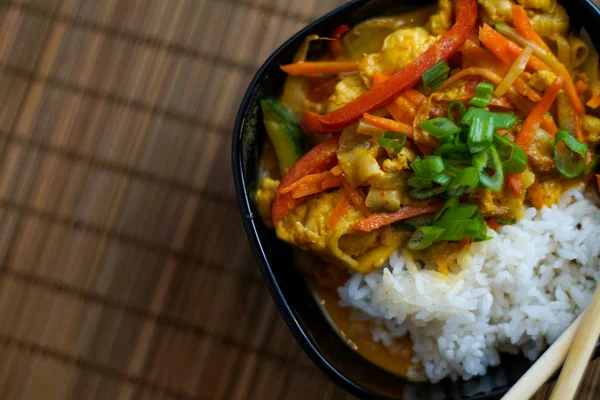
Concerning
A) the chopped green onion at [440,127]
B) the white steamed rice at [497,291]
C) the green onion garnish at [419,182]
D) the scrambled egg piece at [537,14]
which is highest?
the scrambled egg piece at [537,14]

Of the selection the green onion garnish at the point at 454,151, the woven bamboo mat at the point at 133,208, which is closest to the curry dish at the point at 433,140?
the green onion garnish at the point at 454,151

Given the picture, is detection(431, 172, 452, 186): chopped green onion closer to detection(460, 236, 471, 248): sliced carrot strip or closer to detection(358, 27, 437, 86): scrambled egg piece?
detection(460, 236, 471, 248): sliced carrot strip

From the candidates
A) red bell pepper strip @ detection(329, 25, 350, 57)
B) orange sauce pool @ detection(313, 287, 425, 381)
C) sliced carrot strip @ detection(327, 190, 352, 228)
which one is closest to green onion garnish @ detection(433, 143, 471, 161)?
sliced carrot strip @ detection(327, 190, 352, 228)

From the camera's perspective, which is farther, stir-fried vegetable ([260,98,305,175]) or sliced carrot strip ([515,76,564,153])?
stir-fried vegetable ([260,98,305,175])

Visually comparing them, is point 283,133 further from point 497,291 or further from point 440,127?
point 497,291

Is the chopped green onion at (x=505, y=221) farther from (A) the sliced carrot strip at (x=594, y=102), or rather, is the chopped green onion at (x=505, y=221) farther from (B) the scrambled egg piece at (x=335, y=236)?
(A) the sliced carrot strip at (x=594, y=102)
